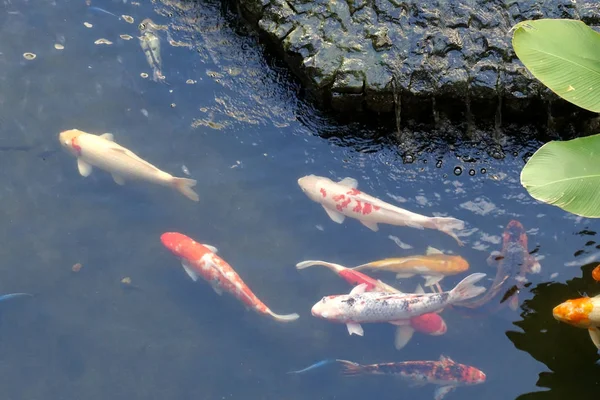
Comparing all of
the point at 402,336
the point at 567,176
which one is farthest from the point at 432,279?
the point at 567,176

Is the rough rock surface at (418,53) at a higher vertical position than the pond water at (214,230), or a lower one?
higher

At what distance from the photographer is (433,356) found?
16.3ft

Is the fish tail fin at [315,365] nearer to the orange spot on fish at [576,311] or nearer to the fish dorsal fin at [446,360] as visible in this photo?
the fish dorsal fin at [446,360]

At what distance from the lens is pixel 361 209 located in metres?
5.55

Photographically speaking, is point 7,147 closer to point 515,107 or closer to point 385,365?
point 385,365

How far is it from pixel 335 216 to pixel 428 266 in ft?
3.04

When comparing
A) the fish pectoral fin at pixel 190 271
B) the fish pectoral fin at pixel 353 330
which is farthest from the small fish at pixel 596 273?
the fish pectoral fin at pixel 190 271

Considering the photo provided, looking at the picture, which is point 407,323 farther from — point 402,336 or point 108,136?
point 108,136

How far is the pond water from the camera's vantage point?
4941 mm

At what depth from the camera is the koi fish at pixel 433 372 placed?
4770 mm

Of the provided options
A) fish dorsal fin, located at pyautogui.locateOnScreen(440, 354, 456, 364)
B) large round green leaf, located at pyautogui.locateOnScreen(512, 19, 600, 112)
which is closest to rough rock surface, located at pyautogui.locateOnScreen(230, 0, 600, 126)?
large round green leaf, located at pyautogui.locateOnScreen(512, 19, 600, 112)

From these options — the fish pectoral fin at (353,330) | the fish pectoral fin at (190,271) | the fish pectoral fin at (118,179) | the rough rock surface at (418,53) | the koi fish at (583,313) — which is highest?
the rough rock surface at (418,53)

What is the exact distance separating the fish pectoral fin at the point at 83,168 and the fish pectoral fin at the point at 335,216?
2.18 m

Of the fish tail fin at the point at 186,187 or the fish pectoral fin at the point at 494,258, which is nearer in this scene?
the fish pectoral fin at the point at 494,258
